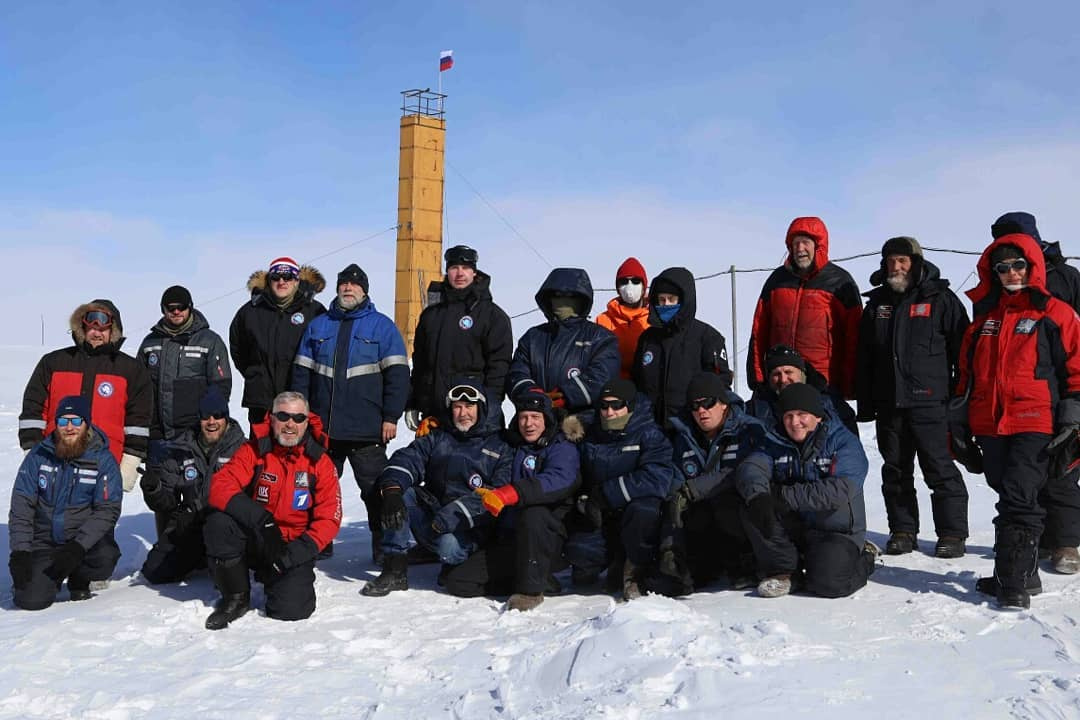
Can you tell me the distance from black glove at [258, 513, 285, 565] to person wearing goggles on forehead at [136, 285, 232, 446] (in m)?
1.42

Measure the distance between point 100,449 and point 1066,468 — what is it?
479 cm

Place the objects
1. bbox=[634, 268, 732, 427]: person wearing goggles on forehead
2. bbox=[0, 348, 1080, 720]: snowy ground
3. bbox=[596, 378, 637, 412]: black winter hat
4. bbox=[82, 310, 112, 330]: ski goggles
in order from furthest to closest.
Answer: bbox=[82, 310, 112, 330]: ski goggles
bbox=[634, 268, 732, 427]: person wearing goggles on forehead
bbox=[596, 378, 637, 412]: black winter hat
bbox=[0, 348, 1080, 720]: snowy ground

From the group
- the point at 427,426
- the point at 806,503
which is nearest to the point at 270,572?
the point at 427,426

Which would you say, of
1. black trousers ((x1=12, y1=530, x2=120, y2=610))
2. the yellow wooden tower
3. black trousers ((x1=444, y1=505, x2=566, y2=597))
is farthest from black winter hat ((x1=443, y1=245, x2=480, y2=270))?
the yellow wooden tower

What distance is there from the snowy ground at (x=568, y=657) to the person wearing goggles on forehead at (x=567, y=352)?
111cm

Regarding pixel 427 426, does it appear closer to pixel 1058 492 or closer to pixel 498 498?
A: pixel 498 498

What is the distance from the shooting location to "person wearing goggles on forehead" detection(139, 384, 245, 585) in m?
5.57

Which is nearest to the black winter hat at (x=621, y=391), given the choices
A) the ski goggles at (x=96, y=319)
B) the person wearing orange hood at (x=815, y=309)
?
the person wearing orange hood at (x=815, y=309)

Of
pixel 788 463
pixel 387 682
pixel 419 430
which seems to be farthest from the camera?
pixel 419 430

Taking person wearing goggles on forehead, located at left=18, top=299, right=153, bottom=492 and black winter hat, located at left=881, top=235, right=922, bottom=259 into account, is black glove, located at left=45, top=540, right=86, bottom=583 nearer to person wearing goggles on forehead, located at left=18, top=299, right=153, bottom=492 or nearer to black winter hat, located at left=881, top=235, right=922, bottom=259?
person wearing goggles on forehead, located at left=18, top=299, right=153, bottom=492

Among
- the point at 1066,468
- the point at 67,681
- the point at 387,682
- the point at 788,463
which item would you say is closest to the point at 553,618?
the point at 387,682

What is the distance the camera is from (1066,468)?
14.8 ft

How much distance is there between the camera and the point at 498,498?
16.1 ft

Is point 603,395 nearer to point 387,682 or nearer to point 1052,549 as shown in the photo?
point 387,682
